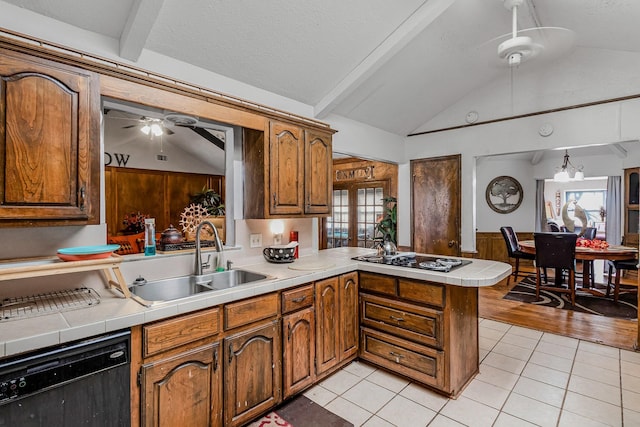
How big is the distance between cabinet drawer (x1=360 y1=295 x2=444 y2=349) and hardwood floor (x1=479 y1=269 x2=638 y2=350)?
2050 millimetres

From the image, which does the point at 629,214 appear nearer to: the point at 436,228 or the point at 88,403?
the point at 436,228

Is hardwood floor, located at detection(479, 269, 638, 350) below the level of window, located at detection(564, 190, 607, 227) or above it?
below

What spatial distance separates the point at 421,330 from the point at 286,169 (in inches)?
63.6

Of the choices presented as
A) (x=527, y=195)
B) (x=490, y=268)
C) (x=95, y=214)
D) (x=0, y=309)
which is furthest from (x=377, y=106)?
(x=527, y=195)

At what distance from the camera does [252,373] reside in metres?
1.89

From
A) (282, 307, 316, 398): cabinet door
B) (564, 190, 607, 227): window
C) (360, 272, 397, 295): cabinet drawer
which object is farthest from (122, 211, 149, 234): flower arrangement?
(564, 190, 607, 227): window

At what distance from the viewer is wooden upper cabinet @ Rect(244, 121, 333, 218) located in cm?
251

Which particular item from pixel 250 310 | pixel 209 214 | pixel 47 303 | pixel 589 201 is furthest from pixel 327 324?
pixel 589 201

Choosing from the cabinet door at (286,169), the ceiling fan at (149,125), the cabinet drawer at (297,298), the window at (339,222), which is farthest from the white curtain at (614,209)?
the ceiling fan at (149,125)

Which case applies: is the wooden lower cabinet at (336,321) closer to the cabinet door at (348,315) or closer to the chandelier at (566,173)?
the cabinet door at (348,315)

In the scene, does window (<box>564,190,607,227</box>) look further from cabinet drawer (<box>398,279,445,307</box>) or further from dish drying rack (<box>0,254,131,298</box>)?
dish drying rack (<box>0,254,131,298</box>)

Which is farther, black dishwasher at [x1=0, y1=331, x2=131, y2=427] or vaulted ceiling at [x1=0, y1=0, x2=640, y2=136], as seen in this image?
vaulted ceiling at [x1=0, y1=0, x2=640, y2=136]

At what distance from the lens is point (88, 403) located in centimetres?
129

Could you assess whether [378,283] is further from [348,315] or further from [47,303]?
[47,303]
